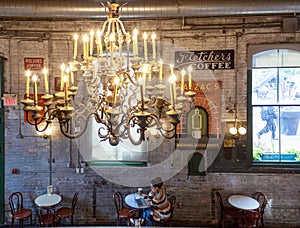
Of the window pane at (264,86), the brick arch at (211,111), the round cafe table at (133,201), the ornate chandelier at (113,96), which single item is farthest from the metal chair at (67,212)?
the window pane at (264,86)

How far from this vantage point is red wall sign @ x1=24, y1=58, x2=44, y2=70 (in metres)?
6.33

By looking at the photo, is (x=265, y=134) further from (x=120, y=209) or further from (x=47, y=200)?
(x=47, y=200)

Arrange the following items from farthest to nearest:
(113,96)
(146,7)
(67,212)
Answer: (67,212) → (146,7) → (113,96)

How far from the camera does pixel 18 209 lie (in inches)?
240

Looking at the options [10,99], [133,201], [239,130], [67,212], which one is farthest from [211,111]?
[10,99]

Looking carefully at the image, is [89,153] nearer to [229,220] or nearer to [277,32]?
[229,220]

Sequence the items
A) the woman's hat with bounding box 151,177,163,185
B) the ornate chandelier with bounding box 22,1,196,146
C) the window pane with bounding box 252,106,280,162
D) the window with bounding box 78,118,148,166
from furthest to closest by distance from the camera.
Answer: the window with bounding box 78,118,148,166 → the window pane with bounding box 252,106,280,162 → the woman's hat with bounding box 151,177,163,185 → the ornate chandelier with bounding box 22,1,196,146

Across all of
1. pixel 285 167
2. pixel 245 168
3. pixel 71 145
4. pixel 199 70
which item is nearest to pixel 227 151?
pixel 245 168

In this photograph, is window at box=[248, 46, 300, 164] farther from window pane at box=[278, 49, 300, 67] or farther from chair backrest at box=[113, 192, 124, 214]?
chair backrest at box=[113, 192, 124, 214]

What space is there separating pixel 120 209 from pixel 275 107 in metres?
3.94

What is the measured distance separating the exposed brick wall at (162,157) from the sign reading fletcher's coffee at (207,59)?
4.6 inches

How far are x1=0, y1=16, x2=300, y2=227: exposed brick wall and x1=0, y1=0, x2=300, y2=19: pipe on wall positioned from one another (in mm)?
1118

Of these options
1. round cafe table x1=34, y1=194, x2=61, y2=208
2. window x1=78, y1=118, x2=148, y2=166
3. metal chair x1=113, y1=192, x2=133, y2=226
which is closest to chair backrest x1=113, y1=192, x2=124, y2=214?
metal chair x1=113, y1=192, x2=133, y2=226

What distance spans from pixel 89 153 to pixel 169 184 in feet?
6.16
